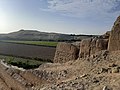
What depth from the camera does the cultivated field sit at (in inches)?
1388

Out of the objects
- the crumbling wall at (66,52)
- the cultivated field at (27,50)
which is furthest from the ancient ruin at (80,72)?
the cultivated field at (27,50)

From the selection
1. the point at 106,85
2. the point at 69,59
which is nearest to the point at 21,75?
the point at 69,59

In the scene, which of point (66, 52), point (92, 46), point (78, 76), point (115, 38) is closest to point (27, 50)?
point (66, 52)

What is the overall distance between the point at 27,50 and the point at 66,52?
1055 inches

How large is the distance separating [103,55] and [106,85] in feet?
11.3

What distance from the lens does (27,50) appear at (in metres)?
40.9

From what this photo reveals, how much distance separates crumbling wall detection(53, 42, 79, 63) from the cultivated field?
18.1 m

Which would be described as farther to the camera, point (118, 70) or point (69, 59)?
point (69, 59)

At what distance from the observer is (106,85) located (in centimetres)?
788

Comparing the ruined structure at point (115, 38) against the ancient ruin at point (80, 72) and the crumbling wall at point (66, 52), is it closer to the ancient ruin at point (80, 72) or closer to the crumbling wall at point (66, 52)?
the ancient ruin at point (80, 72)

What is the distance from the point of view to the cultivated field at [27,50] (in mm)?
35247

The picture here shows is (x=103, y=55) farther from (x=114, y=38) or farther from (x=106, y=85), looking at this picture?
(x=106, y=85)

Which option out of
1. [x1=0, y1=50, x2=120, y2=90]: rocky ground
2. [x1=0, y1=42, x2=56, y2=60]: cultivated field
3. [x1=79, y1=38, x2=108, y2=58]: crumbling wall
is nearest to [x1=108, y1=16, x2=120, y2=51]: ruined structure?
[x1=0, y1=50, x2=120, y2=90]: rocky ground

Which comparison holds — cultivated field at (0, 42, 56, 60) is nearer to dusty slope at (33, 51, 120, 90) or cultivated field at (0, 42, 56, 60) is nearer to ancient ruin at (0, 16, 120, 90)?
ancient ruin at (0, 16, 120, 90)
